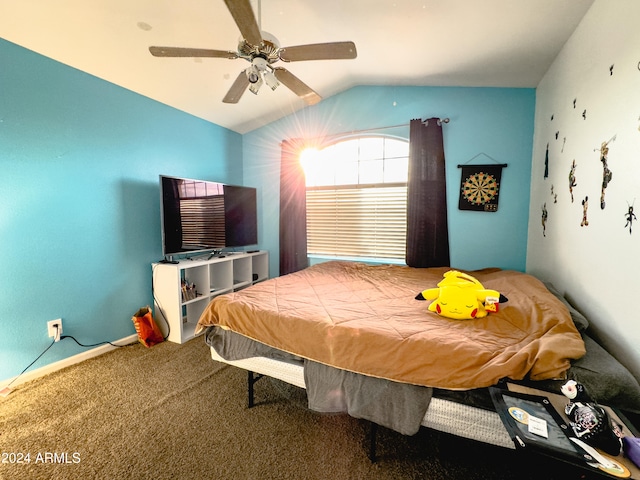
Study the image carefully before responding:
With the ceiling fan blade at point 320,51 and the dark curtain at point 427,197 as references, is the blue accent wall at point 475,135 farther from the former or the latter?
the ceiling fan blade at point 320,51

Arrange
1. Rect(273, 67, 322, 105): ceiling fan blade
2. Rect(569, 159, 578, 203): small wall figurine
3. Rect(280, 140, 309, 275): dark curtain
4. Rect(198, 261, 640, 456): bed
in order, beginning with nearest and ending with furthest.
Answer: Rect(198, 261, 640, 456): bed < Rect(273, 67, 322, 105): ceiling fan blade < Rect(569, 159, 578, 203): small wall figurine < Rect(280, 140, 309, 275): dark curtain

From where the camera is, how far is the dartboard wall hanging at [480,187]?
9.02 feet

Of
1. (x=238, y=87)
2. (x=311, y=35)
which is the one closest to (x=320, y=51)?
(x=238, y=87)

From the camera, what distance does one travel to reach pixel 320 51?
1467 mm

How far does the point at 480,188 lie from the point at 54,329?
399 cm

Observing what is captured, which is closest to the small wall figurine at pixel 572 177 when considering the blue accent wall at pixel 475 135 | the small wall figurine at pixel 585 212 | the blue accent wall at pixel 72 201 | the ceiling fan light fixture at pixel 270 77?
the small wall figurine at pixel 585 212

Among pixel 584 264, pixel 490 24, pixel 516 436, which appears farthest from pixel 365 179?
pixel 516 436

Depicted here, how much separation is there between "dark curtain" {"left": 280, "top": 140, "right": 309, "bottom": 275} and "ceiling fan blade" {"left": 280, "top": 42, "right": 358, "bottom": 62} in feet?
6.55

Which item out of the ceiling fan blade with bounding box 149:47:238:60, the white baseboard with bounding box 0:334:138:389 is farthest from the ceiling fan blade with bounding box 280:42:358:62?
the white baseboard with bounding box 0:334:138:389

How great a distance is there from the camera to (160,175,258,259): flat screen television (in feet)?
8.75

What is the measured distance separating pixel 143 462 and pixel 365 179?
10.4 feet

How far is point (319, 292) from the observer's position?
81.5 inches

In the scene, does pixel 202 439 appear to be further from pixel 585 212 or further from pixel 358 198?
pixel 358 198

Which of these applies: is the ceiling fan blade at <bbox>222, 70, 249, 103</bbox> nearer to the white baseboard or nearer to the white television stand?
the white television stand
